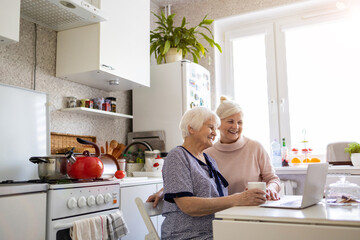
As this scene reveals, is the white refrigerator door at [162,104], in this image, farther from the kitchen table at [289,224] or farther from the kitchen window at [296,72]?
the kitchen table at [289,224]

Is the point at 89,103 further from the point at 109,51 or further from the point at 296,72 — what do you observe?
the point at 296,72

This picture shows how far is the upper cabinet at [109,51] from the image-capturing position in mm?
2625

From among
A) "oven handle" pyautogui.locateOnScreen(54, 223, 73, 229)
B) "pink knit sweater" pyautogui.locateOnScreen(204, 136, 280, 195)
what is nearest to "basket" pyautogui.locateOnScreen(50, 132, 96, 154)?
"oven handle" pyautogui.locateOnScreen(54, 223, 73, 229)

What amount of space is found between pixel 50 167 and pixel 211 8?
2.93 meters

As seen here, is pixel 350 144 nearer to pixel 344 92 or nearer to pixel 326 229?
pixel 344 92

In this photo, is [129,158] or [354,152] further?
[129,158]

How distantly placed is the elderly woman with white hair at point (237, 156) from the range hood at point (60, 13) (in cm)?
113

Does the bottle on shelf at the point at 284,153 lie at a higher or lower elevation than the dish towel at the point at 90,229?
higher

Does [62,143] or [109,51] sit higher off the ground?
[109,51]

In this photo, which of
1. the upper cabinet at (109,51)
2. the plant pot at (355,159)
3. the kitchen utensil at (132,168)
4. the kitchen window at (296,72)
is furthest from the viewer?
the kitchen window at (296,72)

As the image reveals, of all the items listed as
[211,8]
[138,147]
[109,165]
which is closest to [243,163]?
[109,165]

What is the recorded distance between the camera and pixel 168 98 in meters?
3.42

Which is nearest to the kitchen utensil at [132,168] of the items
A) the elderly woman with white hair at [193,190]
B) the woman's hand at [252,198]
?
the elderly woman with white hair at [193,190]

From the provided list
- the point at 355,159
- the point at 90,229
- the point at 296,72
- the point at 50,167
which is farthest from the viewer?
the point at 296,72
